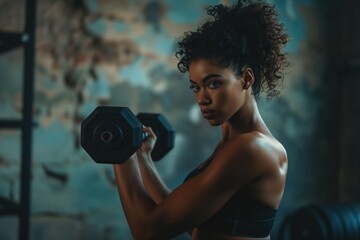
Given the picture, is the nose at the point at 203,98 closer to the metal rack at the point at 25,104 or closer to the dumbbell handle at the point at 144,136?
the dumbbell handle at the point at 144,136

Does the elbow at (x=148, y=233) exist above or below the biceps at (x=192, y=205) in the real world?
below

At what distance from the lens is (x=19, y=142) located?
3.27 metres

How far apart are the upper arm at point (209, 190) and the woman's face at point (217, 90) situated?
0.08 metres

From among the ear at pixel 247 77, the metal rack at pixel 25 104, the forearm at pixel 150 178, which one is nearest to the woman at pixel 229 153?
the ear at pixel 247 77

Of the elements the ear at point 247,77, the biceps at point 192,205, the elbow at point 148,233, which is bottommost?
the elbow at point 148,233

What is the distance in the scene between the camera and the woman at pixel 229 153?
992 mm

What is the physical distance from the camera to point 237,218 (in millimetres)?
1045

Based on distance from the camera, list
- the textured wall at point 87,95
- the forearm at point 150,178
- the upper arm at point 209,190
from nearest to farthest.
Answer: the upper arm at point 209,190
the forearm at point 150,178
the textured wall at point 87,95

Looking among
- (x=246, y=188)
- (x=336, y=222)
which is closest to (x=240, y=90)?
(x=246, y=188)

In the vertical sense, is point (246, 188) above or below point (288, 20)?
below

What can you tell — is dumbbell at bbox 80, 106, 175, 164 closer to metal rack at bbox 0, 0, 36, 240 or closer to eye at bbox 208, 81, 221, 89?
eye at bbox 208, 81, 221, 89

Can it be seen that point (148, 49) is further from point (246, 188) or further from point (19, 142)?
point (246, 188)

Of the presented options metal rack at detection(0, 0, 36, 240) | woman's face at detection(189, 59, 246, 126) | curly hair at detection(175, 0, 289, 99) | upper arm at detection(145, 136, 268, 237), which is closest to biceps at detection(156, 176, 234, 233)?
upper arm at detection(145, 136, 268, 237)

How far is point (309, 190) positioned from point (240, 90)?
127 inches
